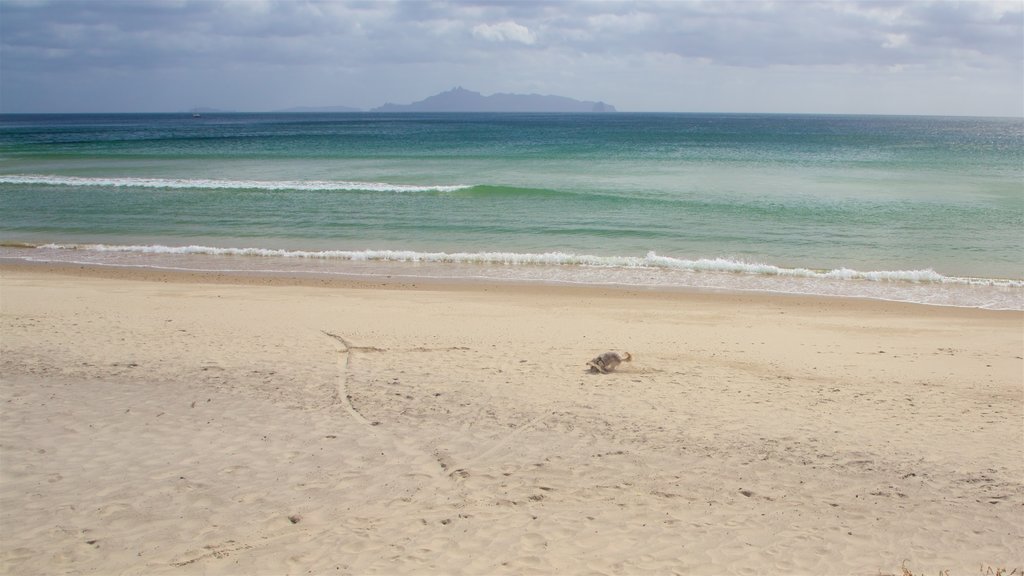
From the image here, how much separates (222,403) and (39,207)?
2266 centimetres

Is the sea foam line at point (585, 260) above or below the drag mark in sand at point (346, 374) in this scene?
above

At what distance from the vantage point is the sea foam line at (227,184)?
2998 centimetres

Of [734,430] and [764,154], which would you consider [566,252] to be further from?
[764,154]

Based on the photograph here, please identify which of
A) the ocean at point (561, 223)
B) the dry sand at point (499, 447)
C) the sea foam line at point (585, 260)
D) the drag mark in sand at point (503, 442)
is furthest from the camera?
the ocean at point (561, 223)

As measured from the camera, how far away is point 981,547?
5.12 m

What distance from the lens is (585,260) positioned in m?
17.2

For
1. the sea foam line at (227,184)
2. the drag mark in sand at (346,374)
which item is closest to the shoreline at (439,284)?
the drag mark in sand at (346,374)

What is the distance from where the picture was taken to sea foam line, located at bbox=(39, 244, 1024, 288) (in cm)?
1558

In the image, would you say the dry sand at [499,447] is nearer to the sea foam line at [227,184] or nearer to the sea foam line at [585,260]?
the sea foam line at [585,260]

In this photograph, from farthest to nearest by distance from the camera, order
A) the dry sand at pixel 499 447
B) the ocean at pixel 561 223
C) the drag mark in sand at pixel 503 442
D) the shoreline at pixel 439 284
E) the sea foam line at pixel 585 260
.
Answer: the ocean at pixel 561 223 → the sea foam line at pixel 585 260 → the shoreline at pixel 439 284 → the drag mark in sand at pixel 503 442 → the dry sand at pixel 499 447

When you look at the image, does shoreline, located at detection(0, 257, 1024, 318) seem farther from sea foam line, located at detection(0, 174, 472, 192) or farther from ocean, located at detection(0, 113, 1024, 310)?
sea foam line, located at detection(0, 174, 472, 192)

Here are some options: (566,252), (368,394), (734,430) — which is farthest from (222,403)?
(566,252)

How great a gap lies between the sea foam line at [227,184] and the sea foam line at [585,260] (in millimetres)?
11398

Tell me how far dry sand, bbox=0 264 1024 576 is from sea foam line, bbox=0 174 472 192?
19048 millimetres
